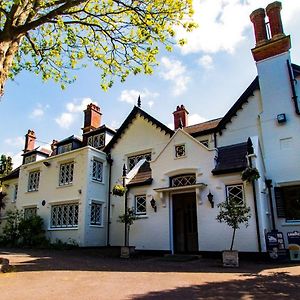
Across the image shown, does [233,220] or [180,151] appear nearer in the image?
[233,220]

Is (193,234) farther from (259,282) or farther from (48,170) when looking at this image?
(48,170)

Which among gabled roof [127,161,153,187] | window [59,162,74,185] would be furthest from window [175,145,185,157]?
window [59,162,74,185]

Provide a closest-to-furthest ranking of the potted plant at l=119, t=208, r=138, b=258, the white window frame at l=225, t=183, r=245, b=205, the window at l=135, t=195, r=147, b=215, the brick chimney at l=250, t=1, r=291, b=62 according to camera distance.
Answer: the white window frame at l=225, t=183, r=245, b=205 < the potted plant at l=119, t=208, r=138, b=258 < the brick chimney at l=250, t=1, r=291, b=62 < the window at l=135, t=195, r=147, b=215

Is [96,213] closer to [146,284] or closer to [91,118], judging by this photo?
[91,118]

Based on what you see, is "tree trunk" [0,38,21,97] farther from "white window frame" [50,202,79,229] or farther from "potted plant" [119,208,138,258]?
"white window frame" [50,202,79,229]

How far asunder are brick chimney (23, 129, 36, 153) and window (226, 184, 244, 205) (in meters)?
21.2

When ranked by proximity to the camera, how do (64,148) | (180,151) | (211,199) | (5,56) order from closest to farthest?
(5,56) < (211,199) < (180,151) < (64,148)

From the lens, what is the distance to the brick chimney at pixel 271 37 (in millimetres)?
16078

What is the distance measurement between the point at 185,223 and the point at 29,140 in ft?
65.1

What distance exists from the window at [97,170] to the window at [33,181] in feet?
18.7

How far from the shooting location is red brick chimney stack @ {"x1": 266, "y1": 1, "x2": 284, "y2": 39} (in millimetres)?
16281

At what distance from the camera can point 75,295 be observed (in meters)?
6.08

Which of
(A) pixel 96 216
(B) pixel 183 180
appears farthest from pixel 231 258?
(A) pixel 96 216

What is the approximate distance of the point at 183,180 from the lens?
1561cm
